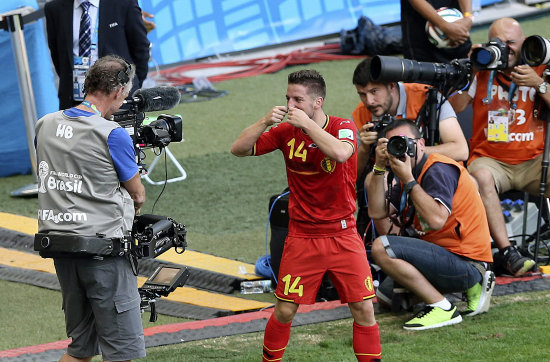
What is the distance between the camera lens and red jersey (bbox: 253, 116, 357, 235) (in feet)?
17.0

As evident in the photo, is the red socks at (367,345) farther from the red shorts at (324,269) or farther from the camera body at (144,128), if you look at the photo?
the camera body at (144,128)

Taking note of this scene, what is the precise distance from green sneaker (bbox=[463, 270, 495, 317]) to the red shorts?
4.42 feet

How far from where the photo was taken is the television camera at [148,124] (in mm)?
4965

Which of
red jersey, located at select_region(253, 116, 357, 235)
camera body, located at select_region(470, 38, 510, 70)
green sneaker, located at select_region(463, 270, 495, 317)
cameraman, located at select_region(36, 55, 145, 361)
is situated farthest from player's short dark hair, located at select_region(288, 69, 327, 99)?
camera body, located at select_region(470, 38, 510, 70)

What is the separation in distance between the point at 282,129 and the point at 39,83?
4.58 metres

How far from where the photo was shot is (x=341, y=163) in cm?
517

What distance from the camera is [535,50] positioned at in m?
7.05

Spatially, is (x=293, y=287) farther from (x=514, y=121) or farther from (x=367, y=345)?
(x=514, y=121)

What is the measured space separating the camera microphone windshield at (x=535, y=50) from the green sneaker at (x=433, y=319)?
1.99 m

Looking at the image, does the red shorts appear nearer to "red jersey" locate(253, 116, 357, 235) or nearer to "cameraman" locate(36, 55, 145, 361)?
"red jersey" locate(253, 116, 357, 235)

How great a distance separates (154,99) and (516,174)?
3.37m

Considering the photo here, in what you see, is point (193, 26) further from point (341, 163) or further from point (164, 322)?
point (341, 163)

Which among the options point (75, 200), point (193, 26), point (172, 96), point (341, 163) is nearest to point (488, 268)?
point (341, 163)

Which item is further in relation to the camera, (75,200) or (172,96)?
(172,96)
